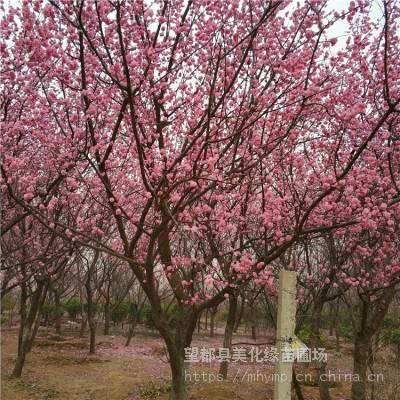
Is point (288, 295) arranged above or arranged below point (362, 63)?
below

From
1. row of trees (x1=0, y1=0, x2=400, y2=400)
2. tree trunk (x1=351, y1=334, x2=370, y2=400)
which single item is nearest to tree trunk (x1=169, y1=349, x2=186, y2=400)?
row of trees (x1=0, y1=0, x2=400, y2=400)

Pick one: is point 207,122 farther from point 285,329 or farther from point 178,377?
point 178,377

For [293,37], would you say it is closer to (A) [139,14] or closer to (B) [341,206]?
(A) [139,14]

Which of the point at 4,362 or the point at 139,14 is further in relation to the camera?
the point at 4,362

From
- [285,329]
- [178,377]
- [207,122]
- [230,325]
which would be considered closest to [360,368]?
[230,325]

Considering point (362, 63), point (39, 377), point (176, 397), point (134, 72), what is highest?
point (362, 63)

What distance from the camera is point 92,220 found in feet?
27.2

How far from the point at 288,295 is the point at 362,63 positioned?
13.5 ft

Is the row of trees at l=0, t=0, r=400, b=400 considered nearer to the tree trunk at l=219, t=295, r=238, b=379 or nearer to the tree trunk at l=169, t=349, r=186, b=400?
the tree trunk at l=169, t=349, r=186, b=400

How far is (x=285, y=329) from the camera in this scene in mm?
3568

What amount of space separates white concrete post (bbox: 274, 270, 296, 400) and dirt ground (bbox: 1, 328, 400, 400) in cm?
526

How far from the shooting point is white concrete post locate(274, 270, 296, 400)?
139 inches

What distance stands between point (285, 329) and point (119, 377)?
30.6ft

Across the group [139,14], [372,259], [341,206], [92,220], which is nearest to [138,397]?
[92,220]
